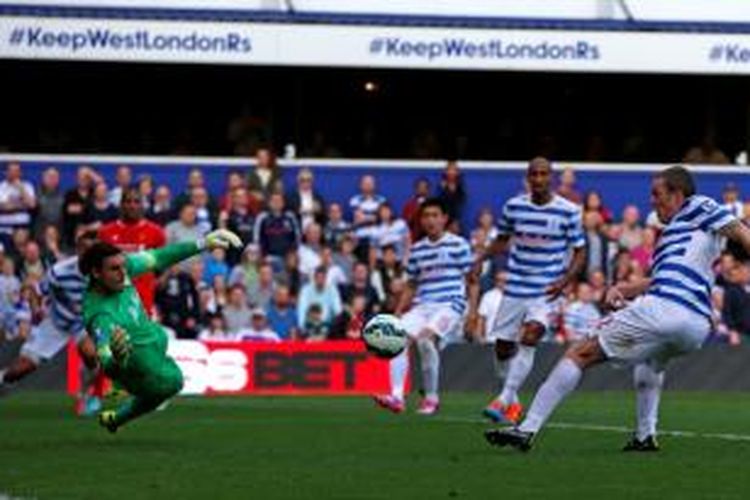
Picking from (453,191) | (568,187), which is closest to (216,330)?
(453,191)

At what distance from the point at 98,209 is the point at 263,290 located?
219cm

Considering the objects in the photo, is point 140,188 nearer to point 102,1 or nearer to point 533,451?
point 102,1

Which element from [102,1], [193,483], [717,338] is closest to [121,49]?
[102,1]

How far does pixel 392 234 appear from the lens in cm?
3122

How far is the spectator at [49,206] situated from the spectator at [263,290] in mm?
2717

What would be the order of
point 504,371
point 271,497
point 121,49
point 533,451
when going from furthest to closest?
point 121,49 < point 504,371 < point 533,451 < point 271,497

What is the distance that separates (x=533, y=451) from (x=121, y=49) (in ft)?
58.7

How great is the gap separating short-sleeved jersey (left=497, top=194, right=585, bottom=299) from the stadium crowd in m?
6.86

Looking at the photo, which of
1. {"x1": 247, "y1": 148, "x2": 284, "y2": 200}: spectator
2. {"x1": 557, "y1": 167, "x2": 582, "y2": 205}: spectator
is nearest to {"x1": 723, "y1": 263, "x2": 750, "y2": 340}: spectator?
{"x1": 557, "y1": 167, "x2": 582, "y2": 205}: spectator

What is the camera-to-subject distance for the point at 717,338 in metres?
30.1

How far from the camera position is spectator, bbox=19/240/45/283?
29.1 m

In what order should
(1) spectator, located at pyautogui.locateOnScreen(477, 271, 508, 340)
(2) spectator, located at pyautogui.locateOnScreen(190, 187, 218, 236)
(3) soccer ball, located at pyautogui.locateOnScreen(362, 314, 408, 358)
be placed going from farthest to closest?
(2) spectator, located at pyautogui.locateOnScreen(190, 187, 218, 236) < (1) spectator, located at pyautogui.locateOnScreen(477, 271, 508, 340) < (3) soccer ball, located at pyautogui.locateOnScreen(362, 314, 408, 358)

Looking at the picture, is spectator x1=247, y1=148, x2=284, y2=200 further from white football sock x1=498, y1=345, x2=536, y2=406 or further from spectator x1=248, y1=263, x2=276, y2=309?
white football sock x1=498, y1=345, x2=536, y2=406

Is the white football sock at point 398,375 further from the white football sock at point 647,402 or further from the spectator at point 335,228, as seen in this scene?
the spectator at point 335,228
